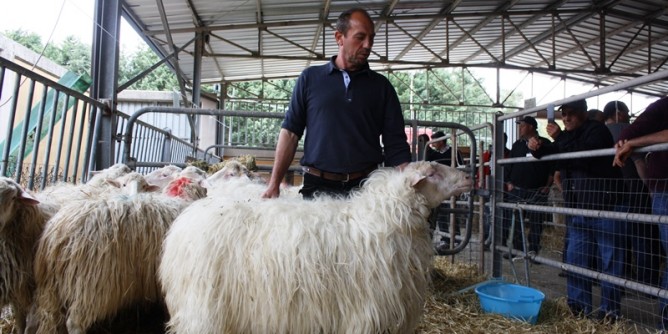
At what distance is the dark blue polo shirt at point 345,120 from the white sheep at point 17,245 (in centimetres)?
191

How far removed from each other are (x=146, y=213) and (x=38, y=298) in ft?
2.83

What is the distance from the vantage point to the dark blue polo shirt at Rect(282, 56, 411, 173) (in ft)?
10.6

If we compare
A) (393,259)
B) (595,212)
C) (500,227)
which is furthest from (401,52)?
(393,259)

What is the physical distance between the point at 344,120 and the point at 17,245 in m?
2.42

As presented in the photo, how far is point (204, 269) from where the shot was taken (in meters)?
2.62

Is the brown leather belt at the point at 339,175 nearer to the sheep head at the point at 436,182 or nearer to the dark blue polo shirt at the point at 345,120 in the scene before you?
the dark blue polo shirt at the point at 345,120

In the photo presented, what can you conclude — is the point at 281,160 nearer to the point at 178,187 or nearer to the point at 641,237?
the point at 178,187

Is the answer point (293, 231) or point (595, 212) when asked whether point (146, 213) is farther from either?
point (595, 212)

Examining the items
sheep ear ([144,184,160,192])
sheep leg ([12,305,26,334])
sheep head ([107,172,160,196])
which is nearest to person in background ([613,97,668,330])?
sheep head ([107,172,160,196])

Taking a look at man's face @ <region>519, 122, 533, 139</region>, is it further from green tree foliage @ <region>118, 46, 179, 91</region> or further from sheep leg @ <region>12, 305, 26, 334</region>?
green tree foliage @ <region>118, 46, 179, 91</region>

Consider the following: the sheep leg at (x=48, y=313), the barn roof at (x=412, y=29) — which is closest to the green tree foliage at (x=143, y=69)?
Result: the barn roof at (x=412, y=29)

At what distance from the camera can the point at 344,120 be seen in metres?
3.23

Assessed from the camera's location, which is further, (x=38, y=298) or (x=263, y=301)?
(x=38, y=298)

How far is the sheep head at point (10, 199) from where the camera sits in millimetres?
3215
